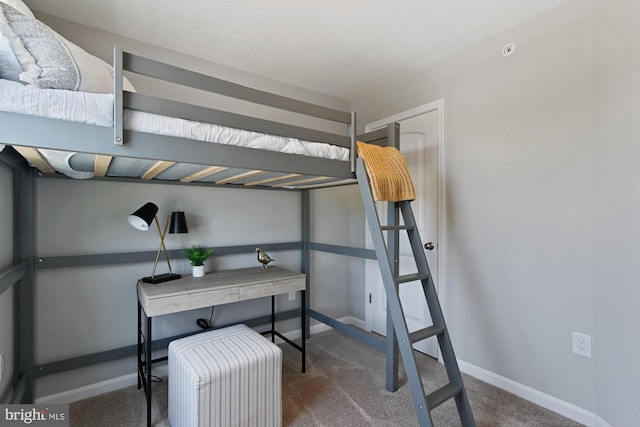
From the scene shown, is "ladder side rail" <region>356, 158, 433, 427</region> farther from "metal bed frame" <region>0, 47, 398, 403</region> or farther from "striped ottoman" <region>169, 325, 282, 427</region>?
"striped ottoman" <region>169, 325, 282, 427</region>

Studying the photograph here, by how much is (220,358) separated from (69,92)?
134 cm

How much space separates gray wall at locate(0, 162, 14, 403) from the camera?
1.56 meters

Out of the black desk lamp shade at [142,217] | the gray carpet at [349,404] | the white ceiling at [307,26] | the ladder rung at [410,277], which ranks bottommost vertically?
the gray carpet at [349,404]

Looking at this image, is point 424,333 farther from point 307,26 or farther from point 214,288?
point 307,26

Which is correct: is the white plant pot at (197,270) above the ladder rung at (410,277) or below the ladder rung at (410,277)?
below

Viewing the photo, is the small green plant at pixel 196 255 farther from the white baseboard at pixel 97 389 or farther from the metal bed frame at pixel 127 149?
the white baseboard at pixel 97 389

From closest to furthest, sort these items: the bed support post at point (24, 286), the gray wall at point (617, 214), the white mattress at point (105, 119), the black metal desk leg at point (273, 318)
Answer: the white mattress at point (105, 119) → the gray wall at point (617, 214) → the bed support post at point (24, 286) → the black metal desk leg at point (273, 318)

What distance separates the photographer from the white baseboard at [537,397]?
5.67 feet

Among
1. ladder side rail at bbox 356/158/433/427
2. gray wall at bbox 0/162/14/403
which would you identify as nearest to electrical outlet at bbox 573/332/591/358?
ladder side rail at bbox 356/158/433/427

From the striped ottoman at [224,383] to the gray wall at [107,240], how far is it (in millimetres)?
683

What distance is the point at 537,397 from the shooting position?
1931 mm

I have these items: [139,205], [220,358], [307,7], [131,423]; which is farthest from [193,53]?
[131,423]

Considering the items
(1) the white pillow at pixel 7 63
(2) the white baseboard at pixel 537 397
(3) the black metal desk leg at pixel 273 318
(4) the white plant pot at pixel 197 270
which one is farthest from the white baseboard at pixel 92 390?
(2) the white baseboard at pixel 537 397

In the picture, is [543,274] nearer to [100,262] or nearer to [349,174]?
[349,174]
